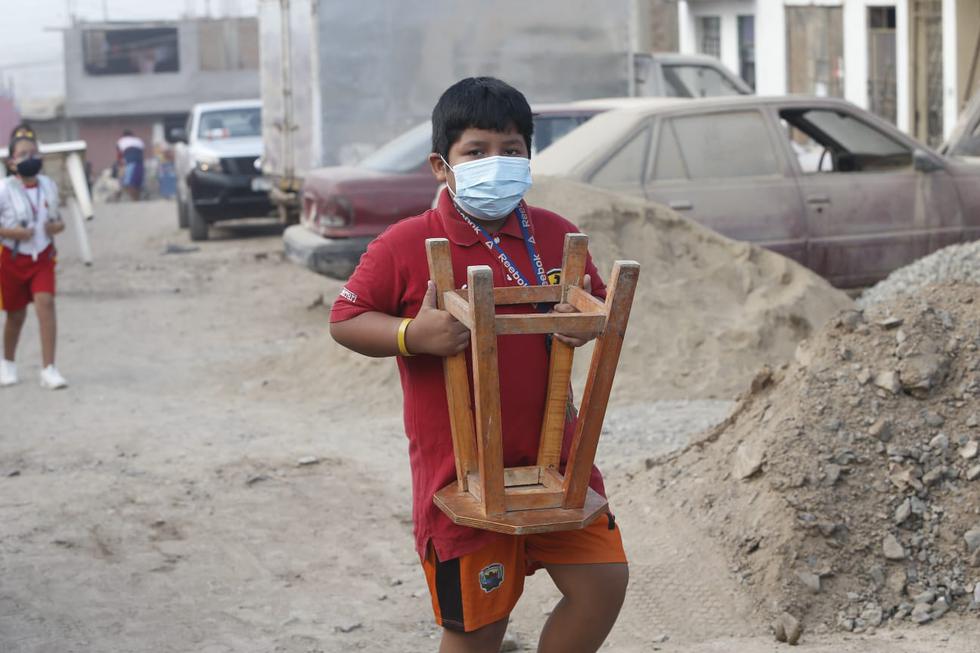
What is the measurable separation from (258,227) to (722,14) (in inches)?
372

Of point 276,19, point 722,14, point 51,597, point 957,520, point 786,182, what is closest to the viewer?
point 957,520

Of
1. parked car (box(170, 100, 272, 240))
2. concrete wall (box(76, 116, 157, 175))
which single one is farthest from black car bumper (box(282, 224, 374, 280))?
concrete wall (box(76, 116, 157, 175))

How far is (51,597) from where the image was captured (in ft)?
15.6

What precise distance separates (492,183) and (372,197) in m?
7.91

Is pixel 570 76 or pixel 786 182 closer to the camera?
pixel 786 182

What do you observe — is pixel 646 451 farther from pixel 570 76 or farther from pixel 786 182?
pixel 570 76

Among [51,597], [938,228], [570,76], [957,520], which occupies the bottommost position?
[51,597]

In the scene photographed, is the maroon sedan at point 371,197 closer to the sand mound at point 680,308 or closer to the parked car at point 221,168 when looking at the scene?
the sand mound at point 680,308

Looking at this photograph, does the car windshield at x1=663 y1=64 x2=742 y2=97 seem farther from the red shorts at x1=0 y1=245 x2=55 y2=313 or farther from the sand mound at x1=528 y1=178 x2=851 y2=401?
the red shorts at x1=0 y1=245 x2=55 y2=313

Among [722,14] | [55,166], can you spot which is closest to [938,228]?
[55,166]

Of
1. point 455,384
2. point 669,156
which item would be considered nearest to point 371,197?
point 669,156

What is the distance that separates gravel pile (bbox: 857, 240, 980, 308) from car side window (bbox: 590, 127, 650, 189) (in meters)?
1.68

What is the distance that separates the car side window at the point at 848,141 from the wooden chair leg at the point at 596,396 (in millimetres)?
7046

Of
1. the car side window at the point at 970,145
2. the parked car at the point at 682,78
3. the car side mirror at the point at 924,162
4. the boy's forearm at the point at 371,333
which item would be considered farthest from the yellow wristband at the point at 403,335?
the parked car at the point at 682,78
